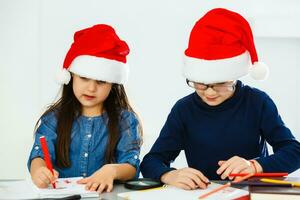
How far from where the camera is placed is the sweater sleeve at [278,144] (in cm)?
137

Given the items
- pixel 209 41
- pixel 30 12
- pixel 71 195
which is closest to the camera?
pixel 71 195

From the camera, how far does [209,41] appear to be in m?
1.40

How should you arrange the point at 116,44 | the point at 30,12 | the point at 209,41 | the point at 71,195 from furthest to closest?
the point at 30,12, the point at 116,44, the point at 209,41, the point at 71,195

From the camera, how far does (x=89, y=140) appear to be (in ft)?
5.24

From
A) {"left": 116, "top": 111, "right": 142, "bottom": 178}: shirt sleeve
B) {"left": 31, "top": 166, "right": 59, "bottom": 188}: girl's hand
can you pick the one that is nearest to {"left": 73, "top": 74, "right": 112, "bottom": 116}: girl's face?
{"left": 116, "top": 111, "right": 142, "bottom": 178}: shirt sleeve

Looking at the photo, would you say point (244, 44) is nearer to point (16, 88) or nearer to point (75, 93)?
point (75, 93)

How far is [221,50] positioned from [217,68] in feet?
0.17

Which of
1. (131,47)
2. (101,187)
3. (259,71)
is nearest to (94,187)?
(101,187)

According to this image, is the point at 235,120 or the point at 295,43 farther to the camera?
the point at 295,43

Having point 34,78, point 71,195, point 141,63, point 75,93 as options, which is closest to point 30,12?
point 34,78

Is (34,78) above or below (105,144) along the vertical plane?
above

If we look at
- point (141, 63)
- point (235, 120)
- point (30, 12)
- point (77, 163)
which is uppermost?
point (30, 12)

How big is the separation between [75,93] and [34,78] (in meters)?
1.12

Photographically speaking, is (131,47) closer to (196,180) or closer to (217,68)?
(217,68)
